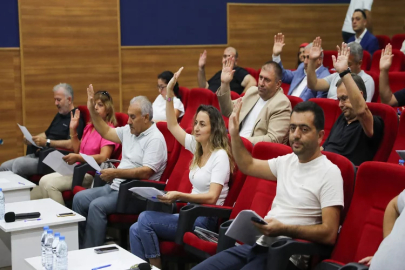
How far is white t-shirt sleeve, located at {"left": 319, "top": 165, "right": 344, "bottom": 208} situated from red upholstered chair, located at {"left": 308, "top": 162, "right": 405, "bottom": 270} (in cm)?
7

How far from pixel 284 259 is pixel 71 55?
16.1ft

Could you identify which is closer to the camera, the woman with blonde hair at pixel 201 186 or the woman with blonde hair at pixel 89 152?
the woman with blonde hair at pixel 201 186

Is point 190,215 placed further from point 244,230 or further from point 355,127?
point 355,127

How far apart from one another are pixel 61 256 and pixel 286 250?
3.25ft

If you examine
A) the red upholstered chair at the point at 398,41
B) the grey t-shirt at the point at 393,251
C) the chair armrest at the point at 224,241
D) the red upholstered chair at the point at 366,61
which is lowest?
the chair armrest at the point at 224,241

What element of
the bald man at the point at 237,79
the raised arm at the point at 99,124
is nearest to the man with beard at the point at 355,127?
the raised arm at the point at 99,124

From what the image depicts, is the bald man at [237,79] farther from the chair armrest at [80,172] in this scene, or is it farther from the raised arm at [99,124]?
the chair armrest at [80,172]

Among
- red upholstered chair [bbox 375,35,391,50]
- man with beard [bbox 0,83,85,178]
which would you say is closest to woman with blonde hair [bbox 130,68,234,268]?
man with beard [bbox 0,83,85,178]

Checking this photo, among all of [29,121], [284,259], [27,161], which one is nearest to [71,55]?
[29,121]

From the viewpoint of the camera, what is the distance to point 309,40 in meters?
8.15

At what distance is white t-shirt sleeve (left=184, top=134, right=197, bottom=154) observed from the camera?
3695mm

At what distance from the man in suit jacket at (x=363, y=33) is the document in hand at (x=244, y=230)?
4355 mm

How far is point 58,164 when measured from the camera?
4590mm

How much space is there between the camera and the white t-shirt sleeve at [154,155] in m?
3.95
